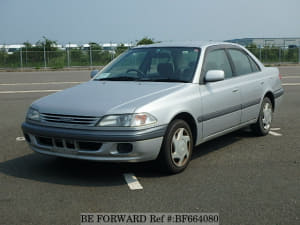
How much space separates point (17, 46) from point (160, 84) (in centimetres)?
3084

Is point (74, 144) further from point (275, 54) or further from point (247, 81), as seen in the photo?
point (275, 54)

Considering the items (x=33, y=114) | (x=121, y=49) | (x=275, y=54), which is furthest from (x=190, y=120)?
(x=275, y=54)

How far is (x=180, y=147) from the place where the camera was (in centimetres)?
518

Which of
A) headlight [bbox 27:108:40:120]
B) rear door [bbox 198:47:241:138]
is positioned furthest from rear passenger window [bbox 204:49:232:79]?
headlight [bbox 27:108:40:120]

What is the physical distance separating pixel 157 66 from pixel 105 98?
1.21 m

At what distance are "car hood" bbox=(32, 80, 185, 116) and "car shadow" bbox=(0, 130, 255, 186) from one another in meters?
0.76

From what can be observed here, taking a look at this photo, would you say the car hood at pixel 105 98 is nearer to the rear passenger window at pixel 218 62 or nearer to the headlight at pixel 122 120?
the headlight at pixel 122 120

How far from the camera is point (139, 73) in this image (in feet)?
19.8

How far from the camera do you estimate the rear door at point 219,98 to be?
567 cm

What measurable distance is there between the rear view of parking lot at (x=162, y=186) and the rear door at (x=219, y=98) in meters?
0.46

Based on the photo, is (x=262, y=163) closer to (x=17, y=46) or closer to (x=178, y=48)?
(x=178, y=48)

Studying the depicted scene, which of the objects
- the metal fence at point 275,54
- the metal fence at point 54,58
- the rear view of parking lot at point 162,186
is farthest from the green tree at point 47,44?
the rear view of parking lot at point 162,186

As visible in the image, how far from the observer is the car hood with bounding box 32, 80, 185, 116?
479cm

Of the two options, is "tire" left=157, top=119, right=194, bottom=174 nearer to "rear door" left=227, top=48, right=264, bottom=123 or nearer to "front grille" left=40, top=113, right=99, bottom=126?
"front grille" left=40, top=113, right=99, bottom=126
